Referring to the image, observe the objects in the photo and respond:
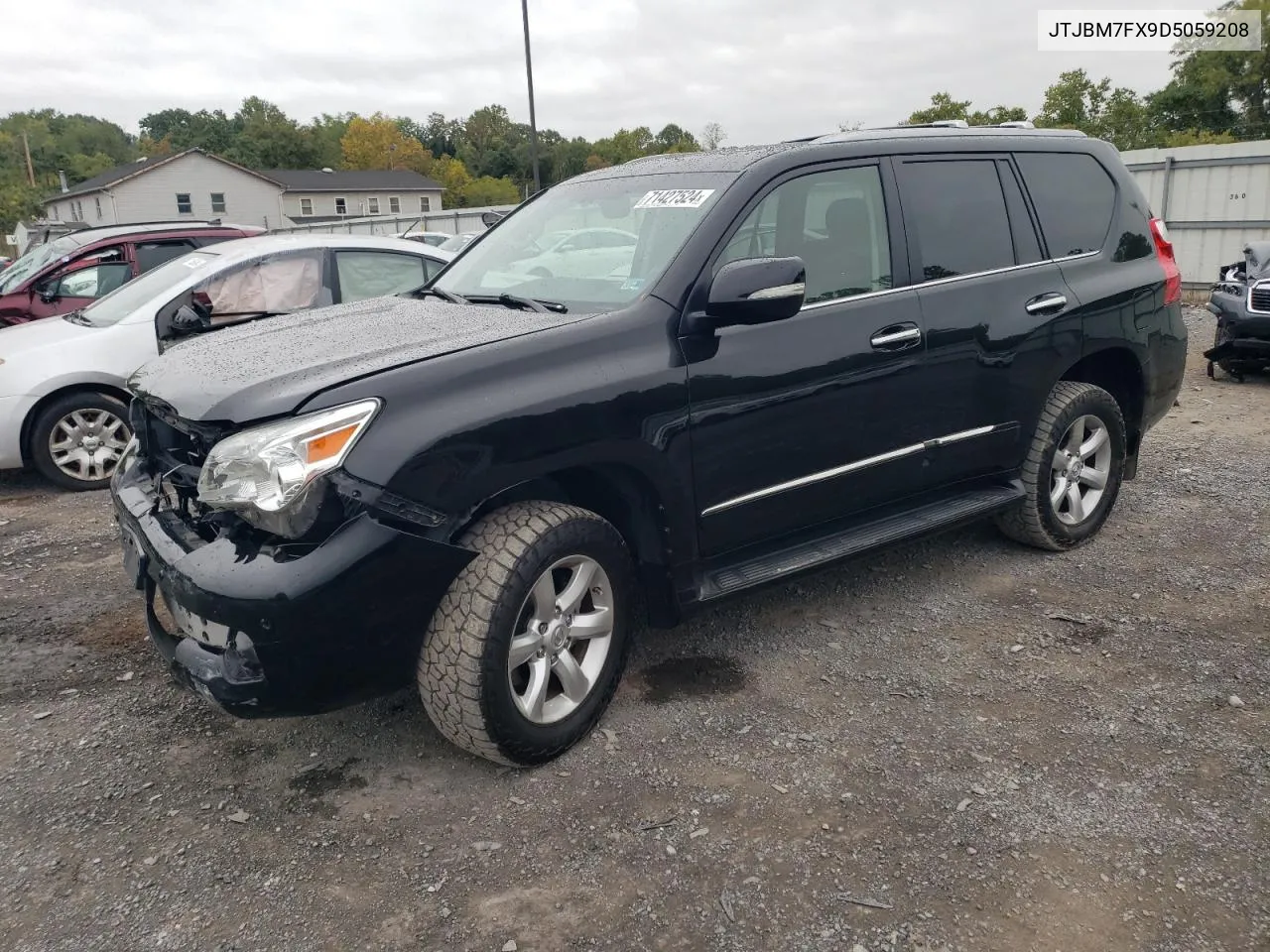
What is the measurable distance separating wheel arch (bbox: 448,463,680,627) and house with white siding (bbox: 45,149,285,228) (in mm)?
57715

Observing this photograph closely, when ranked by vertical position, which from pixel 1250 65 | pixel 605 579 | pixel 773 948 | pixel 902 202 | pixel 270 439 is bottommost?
pixel 773 948

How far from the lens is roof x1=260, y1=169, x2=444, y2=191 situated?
6513 cm

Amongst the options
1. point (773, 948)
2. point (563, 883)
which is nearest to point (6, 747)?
point (563, 883)

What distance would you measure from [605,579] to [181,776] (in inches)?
57.9

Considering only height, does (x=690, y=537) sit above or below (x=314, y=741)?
above

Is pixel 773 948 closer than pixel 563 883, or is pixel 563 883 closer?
pixel 773 948

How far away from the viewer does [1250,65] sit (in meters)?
46.7

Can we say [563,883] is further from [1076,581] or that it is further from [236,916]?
[1076,581]

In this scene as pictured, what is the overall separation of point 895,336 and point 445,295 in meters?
1.82

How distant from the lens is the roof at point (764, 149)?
147 inches

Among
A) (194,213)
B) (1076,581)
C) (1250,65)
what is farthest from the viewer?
(194,213)

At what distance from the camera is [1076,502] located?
474 cm

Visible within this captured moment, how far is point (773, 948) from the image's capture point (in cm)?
233

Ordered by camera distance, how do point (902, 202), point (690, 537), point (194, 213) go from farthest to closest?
point (194, 213)
point (902, 202)
point (690, 537)
